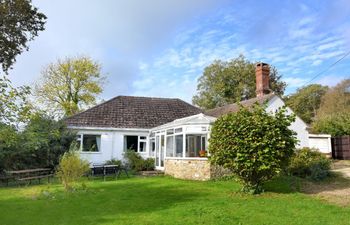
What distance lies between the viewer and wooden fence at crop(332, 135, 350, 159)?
28.8 m

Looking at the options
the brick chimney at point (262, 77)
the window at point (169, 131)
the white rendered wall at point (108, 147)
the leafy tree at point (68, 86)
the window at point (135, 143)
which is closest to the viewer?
the window at point (169, 131)

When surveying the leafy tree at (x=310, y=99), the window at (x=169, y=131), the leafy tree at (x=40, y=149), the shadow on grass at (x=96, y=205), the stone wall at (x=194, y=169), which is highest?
the leafy tree at (x=310, y=99)

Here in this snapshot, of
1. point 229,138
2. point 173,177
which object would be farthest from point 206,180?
point 229,138

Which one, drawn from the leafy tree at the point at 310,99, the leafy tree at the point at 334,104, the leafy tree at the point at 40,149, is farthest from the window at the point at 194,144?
the leafy tree at the point at 310,99

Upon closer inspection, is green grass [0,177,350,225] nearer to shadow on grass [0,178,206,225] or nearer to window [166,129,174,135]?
shadow on grass [0,178,206,225]

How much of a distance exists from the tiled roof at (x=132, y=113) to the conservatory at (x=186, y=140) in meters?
4.43

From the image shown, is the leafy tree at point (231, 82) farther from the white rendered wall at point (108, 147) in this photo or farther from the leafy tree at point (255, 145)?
the leafy tree at point (255, 145)

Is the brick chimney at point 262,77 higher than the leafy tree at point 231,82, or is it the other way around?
the leafy tree at point 231,82

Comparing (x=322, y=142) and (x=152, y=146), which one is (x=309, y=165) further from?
(x=322, y=142)

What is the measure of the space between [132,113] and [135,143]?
8.80ft

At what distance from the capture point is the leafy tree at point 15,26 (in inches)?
715

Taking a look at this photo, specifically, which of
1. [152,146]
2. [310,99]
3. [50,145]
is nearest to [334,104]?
[310,99]

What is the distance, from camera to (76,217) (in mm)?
9016

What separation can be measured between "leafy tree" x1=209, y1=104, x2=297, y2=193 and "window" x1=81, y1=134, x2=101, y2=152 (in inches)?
500
